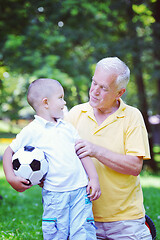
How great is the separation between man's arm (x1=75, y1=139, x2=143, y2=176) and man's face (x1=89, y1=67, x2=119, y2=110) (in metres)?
0.53

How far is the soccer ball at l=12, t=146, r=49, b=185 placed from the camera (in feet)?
8.68

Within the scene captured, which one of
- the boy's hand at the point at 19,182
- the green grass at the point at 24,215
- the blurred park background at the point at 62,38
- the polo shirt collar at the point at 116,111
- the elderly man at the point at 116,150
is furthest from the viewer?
the blurred park background at the point at 62,38

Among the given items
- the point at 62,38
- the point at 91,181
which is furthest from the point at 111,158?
the point at 62,38

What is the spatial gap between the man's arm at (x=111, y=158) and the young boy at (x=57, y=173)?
71 millimetres

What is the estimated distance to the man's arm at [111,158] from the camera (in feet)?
9.27

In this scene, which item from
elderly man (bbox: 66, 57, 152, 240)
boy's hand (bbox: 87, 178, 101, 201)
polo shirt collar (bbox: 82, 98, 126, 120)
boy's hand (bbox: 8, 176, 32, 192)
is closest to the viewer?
boy's hand (bbox: 8, 176, 32, 192)

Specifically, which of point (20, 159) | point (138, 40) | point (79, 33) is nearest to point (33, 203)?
point (20, 159)

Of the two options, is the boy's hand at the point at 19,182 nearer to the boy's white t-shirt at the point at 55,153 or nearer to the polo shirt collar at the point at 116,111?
the boy's white t-shirt at the point at 55,153

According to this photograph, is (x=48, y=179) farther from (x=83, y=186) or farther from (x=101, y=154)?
(x=101, y=154)

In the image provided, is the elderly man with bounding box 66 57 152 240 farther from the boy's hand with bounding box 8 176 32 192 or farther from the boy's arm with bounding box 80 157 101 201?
the boy's hand with bounding box 8 176 32 192

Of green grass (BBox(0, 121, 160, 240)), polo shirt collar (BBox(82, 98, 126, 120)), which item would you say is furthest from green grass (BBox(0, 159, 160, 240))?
polo shirt collar (BBox(82, 98, 126, 120))

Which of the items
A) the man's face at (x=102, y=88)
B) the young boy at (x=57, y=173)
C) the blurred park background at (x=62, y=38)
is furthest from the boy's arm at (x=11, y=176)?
the blurred park background at (x=62, y=38)

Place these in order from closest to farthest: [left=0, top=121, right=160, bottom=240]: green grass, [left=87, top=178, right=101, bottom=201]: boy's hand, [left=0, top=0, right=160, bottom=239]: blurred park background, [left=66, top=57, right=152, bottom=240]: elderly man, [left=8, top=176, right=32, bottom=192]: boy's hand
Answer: [left=8, top=176, right=32, bottom=192]: boy's hand
[left=87, top=178, right=101, bottom=201]: boy's hand
[left=66, top=57, right=152, bottom=240]: elderly man
[left=0, top=121, right=160, bottom=240]: green grass
[left=0, top=0, right=160, bottom=239]: blurred park background

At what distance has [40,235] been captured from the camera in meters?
3.89
